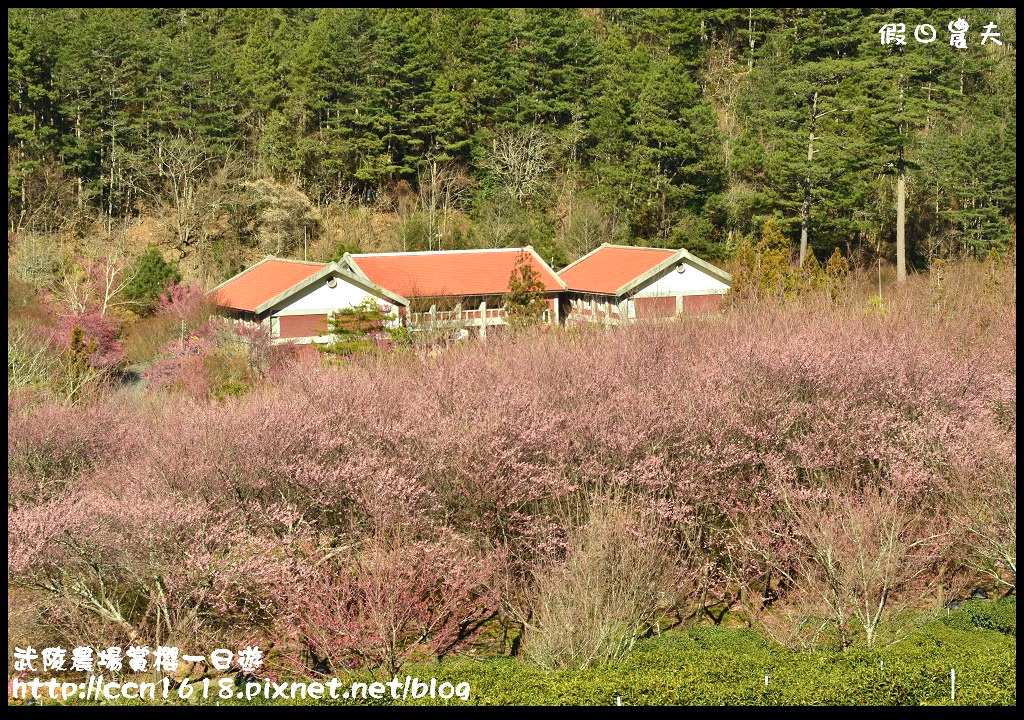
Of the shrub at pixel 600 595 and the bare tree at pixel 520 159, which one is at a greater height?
the bare tree at pixel 520 159

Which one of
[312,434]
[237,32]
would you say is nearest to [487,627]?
[312,434]

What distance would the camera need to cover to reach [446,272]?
93.1 feet

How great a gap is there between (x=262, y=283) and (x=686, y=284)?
12127 millimetres

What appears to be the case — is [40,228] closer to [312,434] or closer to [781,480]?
[312,434]

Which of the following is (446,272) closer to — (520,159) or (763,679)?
(520,159)

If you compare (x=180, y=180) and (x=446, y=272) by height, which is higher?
(x=180, y=180)

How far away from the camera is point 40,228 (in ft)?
120

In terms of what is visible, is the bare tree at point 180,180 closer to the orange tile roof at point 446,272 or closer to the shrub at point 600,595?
the orange tile roof at point 446,272

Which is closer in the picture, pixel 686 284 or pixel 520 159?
pixel 686 284

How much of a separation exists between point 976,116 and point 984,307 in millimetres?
20127

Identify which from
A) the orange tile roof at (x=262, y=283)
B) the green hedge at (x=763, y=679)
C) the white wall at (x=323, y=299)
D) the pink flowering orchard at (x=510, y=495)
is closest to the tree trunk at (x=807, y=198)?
the white wall at (x=323, y=299)

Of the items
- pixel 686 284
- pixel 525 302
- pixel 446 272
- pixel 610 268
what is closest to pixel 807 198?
pixel 686 284

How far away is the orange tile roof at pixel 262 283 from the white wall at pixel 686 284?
9.28 metres

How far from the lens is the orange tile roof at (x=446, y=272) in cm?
2722
